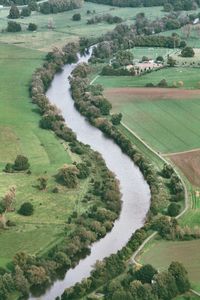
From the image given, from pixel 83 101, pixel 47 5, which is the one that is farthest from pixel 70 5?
pixel 83 101

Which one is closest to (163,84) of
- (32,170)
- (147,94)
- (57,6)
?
(147,94)

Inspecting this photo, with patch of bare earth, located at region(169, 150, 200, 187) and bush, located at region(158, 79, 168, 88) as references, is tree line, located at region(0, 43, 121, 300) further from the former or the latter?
bush, located at region(158, 79, 168, 88)

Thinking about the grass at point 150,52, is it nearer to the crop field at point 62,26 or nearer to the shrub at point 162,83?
the crop field at point 62,26

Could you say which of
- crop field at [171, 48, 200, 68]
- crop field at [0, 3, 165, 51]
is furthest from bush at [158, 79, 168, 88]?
crop field at [0, 3, 165, 51]

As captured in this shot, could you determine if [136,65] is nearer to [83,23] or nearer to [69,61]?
[69,61]

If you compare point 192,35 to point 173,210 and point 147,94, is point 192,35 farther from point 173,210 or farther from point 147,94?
point 173,210

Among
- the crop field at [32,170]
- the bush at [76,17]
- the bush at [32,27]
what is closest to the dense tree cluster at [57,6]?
the bush at [76,17]

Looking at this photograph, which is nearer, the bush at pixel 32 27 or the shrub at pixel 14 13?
the bush at pixel 32 27
